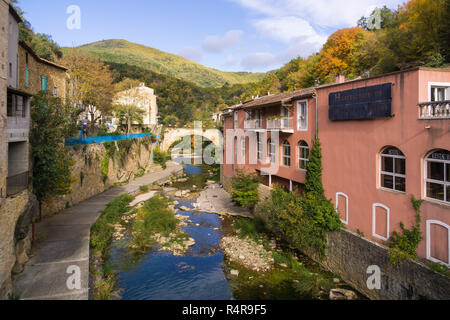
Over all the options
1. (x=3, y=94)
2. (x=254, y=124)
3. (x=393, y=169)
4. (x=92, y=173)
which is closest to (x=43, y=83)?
(x=92, y=173)

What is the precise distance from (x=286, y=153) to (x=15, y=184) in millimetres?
12209

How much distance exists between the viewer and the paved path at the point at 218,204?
19359 millimetres

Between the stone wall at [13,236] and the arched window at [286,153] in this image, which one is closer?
the stone wall at [13,236]

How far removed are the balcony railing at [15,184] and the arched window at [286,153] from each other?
1191 centimetres

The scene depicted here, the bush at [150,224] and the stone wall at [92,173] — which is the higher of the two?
the stone wall at [92,173]

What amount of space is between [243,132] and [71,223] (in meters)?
12.7

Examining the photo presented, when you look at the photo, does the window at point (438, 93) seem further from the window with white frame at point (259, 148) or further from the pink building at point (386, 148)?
the window with white frame at point (259, 148)

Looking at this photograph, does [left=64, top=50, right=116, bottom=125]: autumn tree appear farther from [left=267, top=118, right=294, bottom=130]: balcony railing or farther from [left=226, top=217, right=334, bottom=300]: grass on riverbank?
[left=226, top=217, right=334, bottom=300]: grass on riverbank

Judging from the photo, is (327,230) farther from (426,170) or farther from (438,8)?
(438,8)

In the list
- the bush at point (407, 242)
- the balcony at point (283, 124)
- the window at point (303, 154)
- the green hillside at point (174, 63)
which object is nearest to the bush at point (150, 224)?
the window at point (303, 154)

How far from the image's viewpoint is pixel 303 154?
46.6ft

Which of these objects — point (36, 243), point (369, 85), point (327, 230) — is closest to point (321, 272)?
point (327, 230)

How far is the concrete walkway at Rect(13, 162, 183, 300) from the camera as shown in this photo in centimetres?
798

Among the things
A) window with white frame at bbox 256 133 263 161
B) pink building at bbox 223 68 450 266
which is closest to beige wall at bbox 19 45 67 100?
window with white frame at bbox 256 133 263 161
